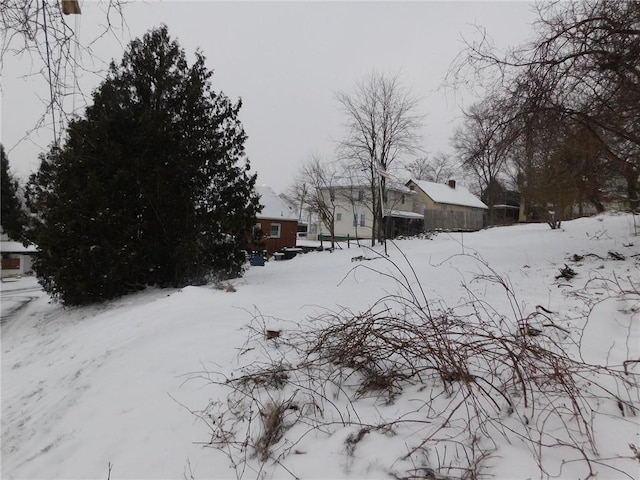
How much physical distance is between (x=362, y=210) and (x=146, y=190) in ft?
102

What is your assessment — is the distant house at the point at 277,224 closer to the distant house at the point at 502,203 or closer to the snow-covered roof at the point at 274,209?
the snow-covered roof at the point at 274,209

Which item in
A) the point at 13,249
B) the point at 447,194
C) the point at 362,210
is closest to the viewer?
the point at 13,249

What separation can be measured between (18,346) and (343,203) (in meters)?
34.4

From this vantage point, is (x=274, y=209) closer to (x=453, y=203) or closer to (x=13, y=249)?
(x=13, y=249)

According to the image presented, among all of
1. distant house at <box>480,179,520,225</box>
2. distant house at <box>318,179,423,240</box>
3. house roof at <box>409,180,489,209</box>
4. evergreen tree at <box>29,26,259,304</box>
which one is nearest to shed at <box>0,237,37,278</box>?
evergreen tree at <box>29,26,259,304</box>

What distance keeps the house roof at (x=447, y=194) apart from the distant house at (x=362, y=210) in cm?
168

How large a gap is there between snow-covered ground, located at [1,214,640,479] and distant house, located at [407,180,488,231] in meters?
34.1

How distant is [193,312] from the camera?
550 centimetres

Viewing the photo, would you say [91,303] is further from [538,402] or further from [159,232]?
[538,402]

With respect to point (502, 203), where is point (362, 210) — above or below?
below

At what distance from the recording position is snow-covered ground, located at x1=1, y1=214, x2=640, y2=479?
84.5 inches

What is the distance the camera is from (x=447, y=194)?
43.8 metres

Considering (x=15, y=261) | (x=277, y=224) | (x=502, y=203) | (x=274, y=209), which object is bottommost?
(x=15, y=261)

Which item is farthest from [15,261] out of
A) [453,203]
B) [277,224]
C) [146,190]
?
[453,203]
